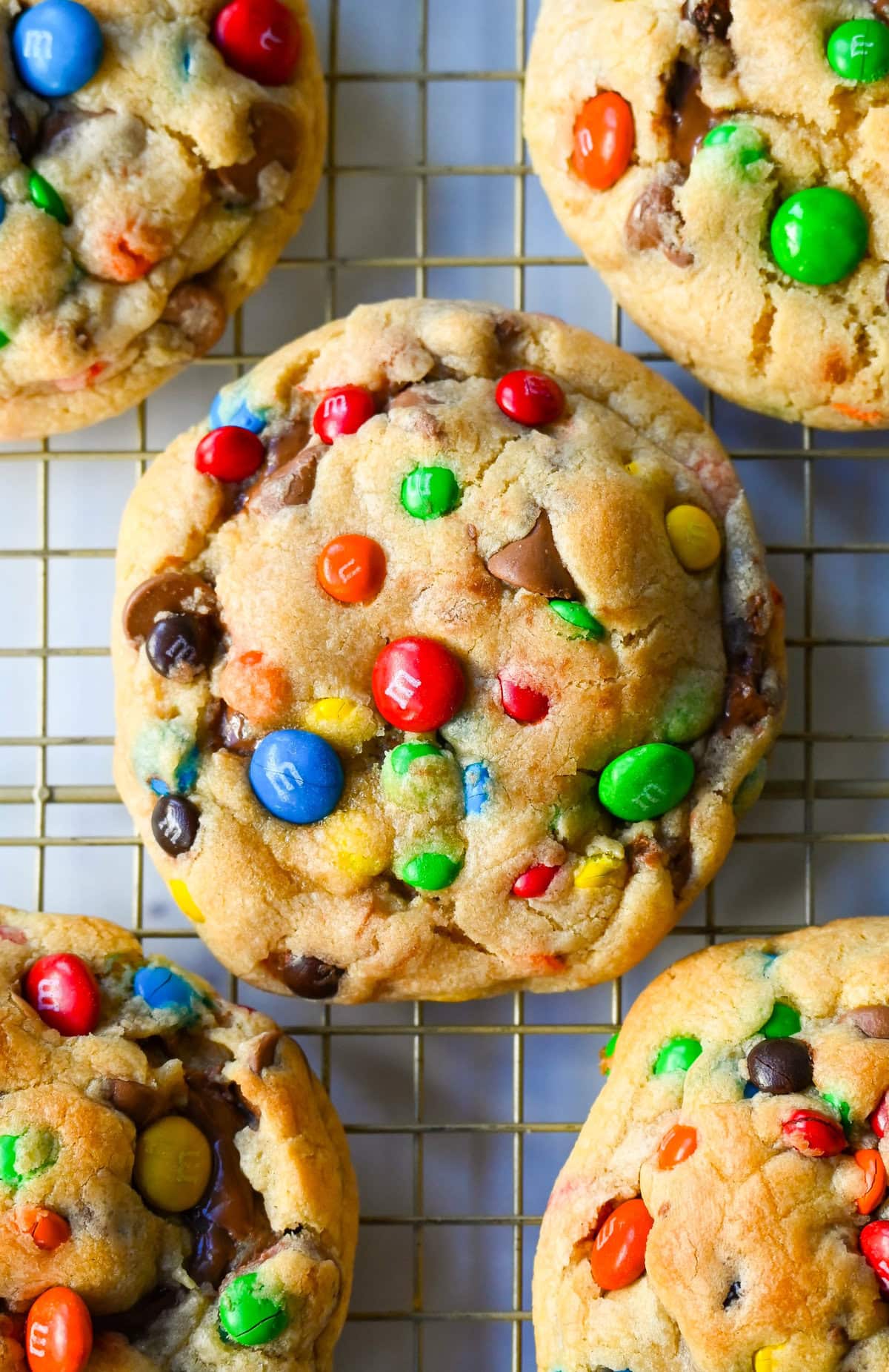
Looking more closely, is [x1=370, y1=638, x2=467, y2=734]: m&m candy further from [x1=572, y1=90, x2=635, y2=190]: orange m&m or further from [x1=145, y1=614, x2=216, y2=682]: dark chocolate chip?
[x1=572, y1=90, x2=635, y2=190]: orange m&m

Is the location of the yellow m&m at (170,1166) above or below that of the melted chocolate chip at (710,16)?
below

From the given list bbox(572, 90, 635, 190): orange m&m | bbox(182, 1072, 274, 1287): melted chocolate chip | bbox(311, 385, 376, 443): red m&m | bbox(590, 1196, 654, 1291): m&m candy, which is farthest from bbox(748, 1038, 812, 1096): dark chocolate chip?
bbox(572, 90, 635, 190): orange m&m

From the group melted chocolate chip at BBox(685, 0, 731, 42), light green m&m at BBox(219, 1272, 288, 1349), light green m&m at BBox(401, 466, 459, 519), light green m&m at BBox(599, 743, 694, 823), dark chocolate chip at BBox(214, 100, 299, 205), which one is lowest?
light green m&m at BBox(219, 1272, 288, 1349)

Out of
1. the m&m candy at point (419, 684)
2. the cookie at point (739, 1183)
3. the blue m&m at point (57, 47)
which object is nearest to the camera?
the cookie at point (739, 1183)

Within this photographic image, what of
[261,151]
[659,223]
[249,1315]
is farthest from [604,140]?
[249,1315]

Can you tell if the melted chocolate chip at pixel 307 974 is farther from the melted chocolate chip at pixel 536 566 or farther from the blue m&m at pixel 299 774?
the melted chocolate chip at pixel 536 566

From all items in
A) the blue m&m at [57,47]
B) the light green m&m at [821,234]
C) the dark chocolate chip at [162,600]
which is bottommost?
the dark chocolate chip at [162,600]

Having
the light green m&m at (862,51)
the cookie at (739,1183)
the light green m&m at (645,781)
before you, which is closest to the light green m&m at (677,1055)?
the cookie at (739,1183)
